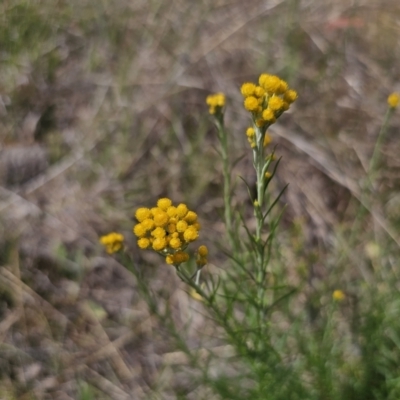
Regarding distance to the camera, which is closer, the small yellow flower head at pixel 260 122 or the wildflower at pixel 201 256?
the small yellow flower head at pixel 260 122

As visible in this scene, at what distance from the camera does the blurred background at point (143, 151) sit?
8.93 feet

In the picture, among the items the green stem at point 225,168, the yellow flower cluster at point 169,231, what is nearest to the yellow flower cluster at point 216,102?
the green stem at point 225,168

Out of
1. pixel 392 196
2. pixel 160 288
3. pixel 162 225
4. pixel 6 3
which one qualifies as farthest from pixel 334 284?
pixel 6 3

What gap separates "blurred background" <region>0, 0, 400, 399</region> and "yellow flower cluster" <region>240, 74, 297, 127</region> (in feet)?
3.86

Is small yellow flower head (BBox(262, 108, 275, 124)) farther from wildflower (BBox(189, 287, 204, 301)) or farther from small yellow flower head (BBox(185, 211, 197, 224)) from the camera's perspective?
wildflower (BBox(189, 287, 204, 301))

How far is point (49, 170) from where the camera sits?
322 centimetres

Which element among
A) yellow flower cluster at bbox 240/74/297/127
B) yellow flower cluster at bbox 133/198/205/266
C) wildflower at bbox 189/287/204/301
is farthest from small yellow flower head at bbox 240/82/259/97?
wildflower at bbox 189/287/204/301

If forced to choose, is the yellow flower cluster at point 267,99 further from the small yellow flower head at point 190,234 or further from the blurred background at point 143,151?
the blurred background at point 143,151

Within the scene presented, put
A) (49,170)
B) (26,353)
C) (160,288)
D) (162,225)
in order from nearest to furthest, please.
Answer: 1. (162,225)
2. (26,353)
3. (160,288)
4. (49,170)

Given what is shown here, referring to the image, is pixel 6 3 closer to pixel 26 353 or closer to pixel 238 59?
pixel 238 59

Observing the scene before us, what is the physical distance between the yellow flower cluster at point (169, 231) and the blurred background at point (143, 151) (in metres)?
1.11

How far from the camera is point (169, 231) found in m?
1.42

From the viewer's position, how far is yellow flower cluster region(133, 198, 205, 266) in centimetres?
138

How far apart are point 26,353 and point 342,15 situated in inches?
134
